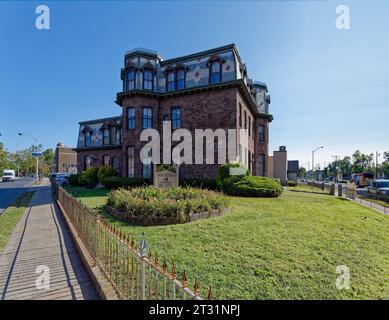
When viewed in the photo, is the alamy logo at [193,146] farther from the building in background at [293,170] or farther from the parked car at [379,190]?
the building in background at [293,170]

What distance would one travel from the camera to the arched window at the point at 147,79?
813 inches

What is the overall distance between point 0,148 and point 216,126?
6277 cm

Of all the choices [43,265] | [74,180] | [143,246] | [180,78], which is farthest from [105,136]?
[143,246]

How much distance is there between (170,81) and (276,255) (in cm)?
1896

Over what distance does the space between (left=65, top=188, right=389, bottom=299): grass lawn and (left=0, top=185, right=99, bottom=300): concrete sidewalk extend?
1551 mm

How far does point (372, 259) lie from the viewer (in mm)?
4746

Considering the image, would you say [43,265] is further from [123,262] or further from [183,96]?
[183,96]

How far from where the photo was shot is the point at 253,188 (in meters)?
14.1

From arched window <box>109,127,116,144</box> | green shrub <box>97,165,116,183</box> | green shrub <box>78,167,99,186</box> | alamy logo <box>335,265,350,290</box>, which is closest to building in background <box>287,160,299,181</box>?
arched window <box>109,127,116,144</box>

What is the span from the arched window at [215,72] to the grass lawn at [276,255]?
1375 cm

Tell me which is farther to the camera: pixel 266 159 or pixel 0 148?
pixel 0 148
